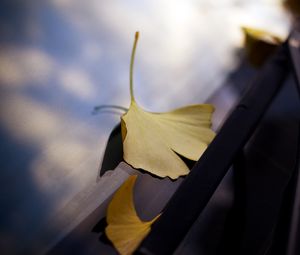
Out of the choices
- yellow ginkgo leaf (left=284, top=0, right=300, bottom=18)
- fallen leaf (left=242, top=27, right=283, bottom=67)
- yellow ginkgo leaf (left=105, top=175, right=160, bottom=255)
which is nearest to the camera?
yellow ginkgo leaf (left=105, top=175, right=160, bottom=255)

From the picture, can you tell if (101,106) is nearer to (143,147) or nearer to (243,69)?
(143,147)

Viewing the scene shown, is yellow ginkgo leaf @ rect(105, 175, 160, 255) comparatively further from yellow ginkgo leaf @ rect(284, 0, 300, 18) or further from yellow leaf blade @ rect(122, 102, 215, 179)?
yellow ginkgo leaf @ rect(284, 0, 300, 18)

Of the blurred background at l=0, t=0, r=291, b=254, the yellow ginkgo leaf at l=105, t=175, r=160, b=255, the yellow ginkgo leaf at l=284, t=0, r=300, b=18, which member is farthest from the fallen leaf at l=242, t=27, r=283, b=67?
the yellow ginkgo leaf at l=105, t=175, r=160, b=255

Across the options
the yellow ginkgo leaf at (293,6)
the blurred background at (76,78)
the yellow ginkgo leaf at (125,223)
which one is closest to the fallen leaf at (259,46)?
the blurred background at (76,78)

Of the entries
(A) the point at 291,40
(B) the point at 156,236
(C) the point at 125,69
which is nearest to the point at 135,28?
(C) the point at 125,69

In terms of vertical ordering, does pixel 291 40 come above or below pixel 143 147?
above

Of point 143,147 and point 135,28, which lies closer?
point 143,147
